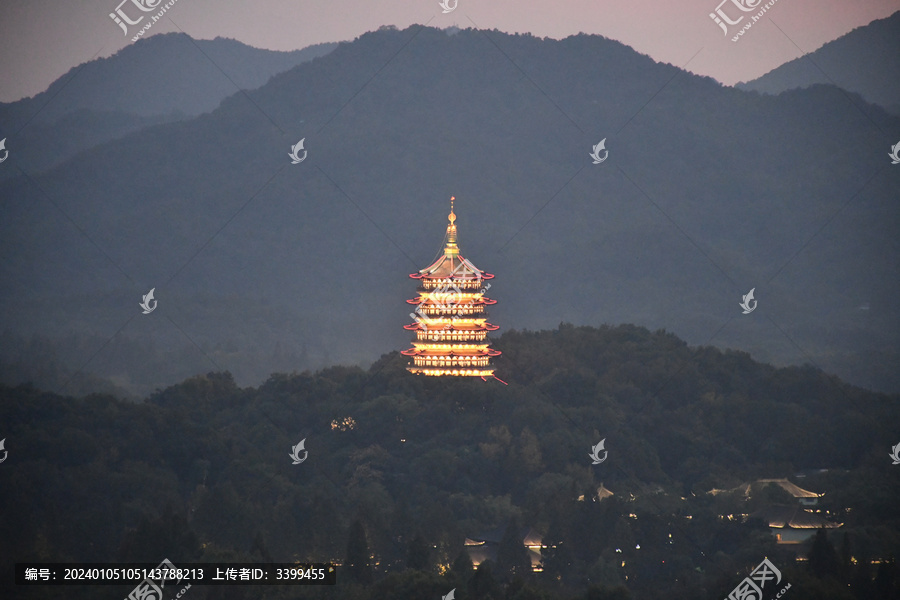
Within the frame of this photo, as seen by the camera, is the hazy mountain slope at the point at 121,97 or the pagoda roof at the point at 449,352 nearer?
the pagoda roof at the point at 449,352

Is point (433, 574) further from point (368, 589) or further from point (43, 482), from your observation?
point (43, 482)

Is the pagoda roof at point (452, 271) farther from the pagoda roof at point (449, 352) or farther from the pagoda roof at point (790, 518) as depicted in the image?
the pagoda roof at point (790, 518)

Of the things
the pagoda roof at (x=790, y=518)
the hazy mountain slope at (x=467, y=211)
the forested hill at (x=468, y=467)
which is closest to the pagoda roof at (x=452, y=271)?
the forested hill at (x=468, y=467)

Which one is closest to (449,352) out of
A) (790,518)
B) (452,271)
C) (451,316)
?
(451,316)

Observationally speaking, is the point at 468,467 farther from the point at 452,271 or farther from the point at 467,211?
the point at 467,211

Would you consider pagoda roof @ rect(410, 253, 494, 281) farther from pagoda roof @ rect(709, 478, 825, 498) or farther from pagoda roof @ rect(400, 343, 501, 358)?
pagoda roof @ rect(709, 478, 825, 498)

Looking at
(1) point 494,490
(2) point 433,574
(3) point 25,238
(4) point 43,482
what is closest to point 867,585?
(2) point 433,574
